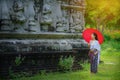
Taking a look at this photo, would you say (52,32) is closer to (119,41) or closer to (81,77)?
(81,77)

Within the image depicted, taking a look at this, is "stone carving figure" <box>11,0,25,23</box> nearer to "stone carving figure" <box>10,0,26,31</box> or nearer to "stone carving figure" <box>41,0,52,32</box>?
"stone carving figure" <box>10,0,26,31</box>

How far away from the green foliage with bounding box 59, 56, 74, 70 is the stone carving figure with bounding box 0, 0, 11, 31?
6.66 ft

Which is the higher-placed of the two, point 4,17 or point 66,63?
point 4,17

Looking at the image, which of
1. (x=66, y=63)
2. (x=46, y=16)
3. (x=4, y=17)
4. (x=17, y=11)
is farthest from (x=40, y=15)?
(x=66, y=63)

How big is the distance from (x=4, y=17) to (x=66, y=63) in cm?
→ 250

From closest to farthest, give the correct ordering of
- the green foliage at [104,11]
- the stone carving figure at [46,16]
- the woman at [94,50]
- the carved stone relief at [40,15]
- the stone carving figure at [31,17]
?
1. the carved stone relief at [40,15]
2. the woman at [94,50]
3. the stone carving figure at [31,17]
4. the stone carving figure at [46,16]
5. the green foliage at [104,11]

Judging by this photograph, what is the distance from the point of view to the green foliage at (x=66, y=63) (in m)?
12.1

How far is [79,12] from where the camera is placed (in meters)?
14.6

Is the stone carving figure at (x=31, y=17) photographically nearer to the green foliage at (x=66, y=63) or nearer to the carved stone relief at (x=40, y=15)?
the carved stone relief at (x=40, y=15)

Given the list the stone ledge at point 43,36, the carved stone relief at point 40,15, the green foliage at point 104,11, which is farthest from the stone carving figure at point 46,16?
the green foliage at point 104,11

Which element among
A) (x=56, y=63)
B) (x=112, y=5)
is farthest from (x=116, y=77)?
(x=112, y=5)

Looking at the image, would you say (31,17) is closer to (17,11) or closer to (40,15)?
(40,15)

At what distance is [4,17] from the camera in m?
11.6

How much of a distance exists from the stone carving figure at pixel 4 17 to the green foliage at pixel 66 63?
6.66 feet
